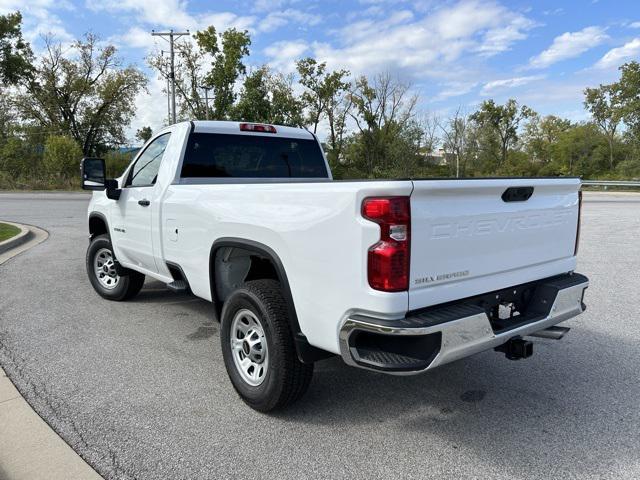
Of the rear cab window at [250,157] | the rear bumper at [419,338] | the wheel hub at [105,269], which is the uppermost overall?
the rear cab window at [250,157]

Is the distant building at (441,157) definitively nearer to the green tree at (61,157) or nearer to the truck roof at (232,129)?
the green tree at (61,157)

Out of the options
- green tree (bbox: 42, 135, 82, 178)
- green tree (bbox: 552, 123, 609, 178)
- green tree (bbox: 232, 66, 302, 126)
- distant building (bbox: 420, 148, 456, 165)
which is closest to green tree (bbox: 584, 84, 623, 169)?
green tree (bbox: 552, 123, 609, 178)

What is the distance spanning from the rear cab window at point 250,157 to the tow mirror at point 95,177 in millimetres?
1238

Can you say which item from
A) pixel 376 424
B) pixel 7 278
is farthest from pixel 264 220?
pixel 7 278

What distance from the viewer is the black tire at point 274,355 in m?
2.93

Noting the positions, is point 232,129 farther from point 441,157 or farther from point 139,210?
point 441,157

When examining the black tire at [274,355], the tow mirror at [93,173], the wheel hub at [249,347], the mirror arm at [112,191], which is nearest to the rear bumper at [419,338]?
the black tire at [274,355]

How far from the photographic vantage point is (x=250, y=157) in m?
4.77

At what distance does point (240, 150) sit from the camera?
15.5 feet

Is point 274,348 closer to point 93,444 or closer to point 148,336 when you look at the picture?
point 93,444

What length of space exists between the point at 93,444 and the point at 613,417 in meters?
3.20

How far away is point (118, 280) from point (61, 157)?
37045mm

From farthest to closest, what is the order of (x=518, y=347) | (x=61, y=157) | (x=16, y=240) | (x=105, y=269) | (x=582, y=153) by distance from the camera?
1. (x=582, y=153)
2. (x=61, y=157)
3. (x=16, y=240)
4. (x=105, y=269)
5. (x=518, y=347)

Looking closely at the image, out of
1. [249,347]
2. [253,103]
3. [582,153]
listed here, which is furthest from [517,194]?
[582,153]
